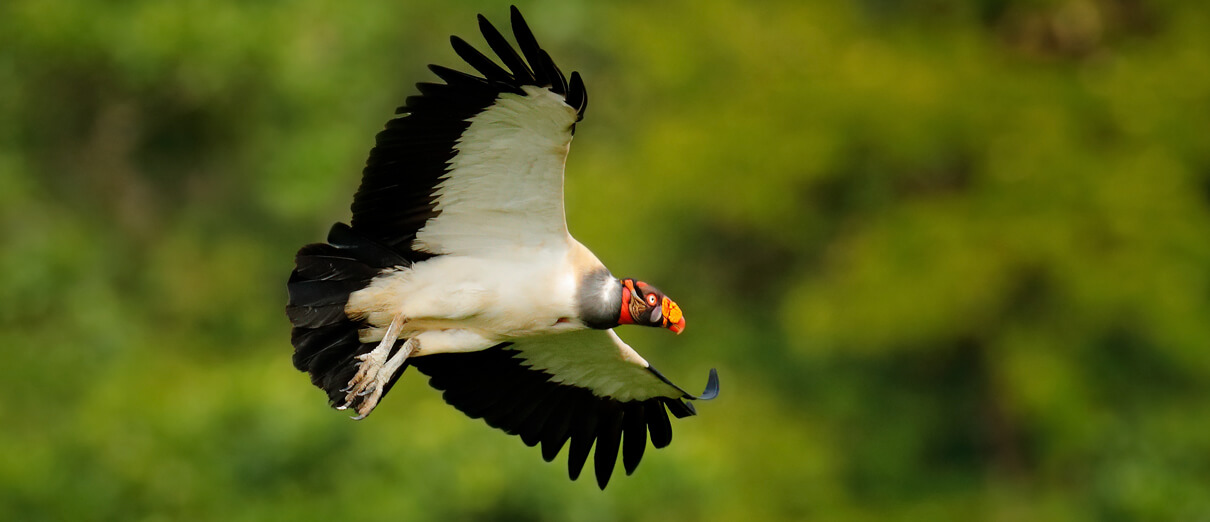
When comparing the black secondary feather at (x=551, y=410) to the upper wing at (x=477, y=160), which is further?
the black secondary feather at (x=551, y=410)

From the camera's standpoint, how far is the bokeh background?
2211 centimetres

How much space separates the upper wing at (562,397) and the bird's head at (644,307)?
824 mm

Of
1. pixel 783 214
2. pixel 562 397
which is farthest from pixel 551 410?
pixel 783 214

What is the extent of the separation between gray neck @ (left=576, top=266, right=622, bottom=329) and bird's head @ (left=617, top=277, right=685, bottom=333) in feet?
0.12

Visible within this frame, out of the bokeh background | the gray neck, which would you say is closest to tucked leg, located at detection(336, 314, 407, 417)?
the gray neck

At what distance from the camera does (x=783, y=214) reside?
2467 centimetres

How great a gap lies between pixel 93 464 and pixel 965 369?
1243cm

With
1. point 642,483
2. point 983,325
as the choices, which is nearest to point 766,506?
point 983,325

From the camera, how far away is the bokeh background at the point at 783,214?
22.1m

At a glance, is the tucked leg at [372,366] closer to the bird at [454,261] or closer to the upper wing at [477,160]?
the bird at [454,261]

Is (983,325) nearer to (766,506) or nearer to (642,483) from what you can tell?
(766,506)

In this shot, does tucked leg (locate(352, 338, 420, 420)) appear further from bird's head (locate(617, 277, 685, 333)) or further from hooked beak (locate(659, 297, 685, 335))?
hooked beak (locate(659, 297, 685, 335))

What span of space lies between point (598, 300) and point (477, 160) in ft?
2.70

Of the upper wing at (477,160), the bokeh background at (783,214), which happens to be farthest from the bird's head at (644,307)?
the bokeh background at (783,214)
